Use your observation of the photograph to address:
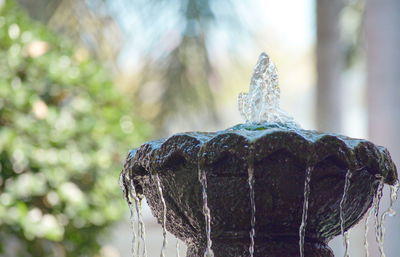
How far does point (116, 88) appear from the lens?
5691 mm

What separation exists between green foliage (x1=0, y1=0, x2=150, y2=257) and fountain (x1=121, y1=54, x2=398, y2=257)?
2165 mm

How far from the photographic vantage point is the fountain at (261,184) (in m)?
2.47

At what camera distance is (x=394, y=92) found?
22.8 ft

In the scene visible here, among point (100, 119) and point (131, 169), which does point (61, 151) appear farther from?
point (131, 169)

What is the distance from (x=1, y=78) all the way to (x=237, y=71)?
17.8ft

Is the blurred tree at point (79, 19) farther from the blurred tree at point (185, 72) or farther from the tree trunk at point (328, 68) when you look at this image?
the tree trunk at point (328, 68)

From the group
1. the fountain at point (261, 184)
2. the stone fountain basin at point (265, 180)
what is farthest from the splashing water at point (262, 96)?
the stone fountain basin at point (265, 180)

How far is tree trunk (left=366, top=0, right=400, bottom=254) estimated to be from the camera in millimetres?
6930

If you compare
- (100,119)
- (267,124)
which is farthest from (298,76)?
(267,124)

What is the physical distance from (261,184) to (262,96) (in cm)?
81

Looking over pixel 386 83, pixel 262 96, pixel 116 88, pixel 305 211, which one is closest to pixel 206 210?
pixel 305 211

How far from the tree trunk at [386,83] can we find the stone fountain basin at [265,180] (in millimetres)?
4280

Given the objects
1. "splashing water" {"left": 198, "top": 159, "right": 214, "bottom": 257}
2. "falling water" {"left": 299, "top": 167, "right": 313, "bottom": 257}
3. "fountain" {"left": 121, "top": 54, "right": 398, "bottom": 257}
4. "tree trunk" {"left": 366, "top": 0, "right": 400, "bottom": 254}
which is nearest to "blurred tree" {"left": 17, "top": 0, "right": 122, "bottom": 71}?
"tree trunk" {"left": 366, "top": 0, "right": 400, "bottom": 254}

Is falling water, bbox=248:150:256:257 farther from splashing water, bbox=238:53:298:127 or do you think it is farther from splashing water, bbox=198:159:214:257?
splashing water, bbox=238:53:298:127
